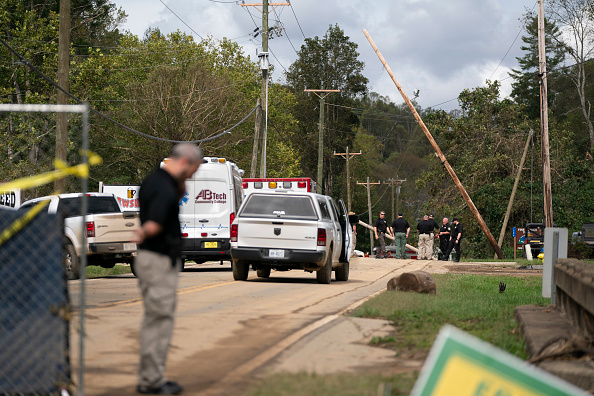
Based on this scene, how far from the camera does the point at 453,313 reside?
11.0 metres

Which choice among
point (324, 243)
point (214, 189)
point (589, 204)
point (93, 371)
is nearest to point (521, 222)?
point (589, 204)

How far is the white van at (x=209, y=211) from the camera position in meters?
22.7

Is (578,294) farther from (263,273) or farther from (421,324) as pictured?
(263,273)

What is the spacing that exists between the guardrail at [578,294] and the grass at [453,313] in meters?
0.61

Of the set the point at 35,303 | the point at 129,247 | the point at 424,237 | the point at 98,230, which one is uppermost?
the point at 35,303

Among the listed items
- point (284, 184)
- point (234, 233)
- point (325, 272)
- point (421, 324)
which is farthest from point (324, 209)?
point (421, 324)

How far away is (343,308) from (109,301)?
3440 mm

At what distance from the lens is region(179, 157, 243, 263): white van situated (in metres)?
22.7

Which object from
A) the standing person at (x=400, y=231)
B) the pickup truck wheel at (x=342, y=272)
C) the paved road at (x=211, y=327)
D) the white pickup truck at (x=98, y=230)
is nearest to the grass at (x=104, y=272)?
the white pickup truck at (x=98, y=230)

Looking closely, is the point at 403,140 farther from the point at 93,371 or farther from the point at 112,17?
the point at 93,371

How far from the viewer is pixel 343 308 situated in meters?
12.2

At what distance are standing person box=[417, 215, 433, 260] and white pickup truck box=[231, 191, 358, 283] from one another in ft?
56.5

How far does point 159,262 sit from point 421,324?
14.9 feet

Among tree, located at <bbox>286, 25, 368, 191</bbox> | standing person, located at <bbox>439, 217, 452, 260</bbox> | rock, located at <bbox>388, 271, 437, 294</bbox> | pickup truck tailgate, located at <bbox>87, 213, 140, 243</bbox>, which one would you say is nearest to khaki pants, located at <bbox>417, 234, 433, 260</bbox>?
standing person, located at <bbox>439, 217, 452, 260</bbox>
